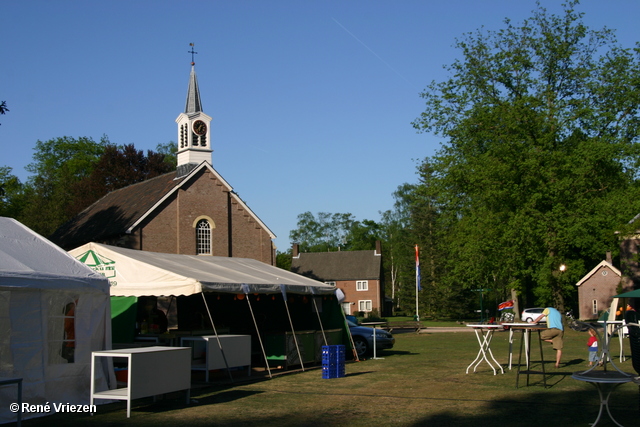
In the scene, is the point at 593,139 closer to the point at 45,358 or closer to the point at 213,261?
the point at 213,261

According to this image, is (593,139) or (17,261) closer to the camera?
(17,261)

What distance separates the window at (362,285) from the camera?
7388 cm

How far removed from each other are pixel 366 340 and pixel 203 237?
61.6ft

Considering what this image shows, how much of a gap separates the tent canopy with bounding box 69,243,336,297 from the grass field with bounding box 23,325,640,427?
2.07 m

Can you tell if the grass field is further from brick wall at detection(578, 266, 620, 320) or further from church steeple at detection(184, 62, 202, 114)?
brick wall at detection(578, 266, 620, 320)

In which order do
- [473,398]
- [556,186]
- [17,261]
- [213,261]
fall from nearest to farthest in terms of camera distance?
1. [17,261]
2. [473,398]
3. [213,261]
4. [556,186]

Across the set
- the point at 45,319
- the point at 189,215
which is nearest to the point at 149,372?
the point at 45,319

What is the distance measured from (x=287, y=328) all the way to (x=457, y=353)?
558cm

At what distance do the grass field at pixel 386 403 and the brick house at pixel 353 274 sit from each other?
189ft

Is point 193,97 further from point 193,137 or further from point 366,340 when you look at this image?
point 366,340

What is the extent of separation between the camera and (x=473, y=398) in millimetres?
11164

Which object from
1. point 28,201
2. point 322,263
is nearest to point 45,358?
point 28,201

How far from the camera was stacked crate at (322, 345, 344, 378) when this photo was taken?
14.2 metres

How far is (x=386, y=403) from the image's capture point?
426 inches
